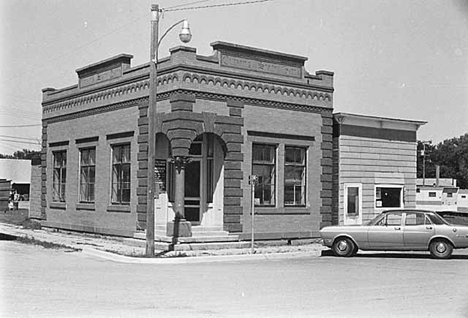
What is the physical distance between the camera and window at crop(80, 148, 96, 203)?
2786cm

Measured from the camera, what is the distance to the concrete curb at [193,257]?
18.7 metres

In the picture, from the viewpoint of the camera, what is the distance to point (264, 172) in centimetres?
2441

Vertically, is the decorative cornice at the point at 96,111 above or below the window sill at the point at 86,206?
above

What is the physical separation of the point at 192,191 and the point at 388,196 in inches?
345

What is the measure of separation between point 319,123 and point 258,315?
16427 mm

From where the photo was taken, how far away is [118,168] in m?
26.1

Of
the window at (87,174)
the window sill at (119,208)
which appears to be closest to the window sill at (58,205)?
the window at (87,174)

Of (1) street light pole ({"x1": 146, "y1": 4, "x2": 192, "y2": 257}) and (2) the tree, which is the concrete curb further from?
(2) the tree

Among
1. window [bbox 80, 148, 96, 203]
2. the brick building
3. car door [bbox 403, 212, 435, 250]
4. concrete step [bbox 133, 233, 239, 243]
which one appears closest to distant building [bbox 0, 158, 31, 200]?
window [bbox 80, 148, 96, 203]

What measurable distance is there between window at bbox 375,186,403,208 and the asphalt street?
7829mm

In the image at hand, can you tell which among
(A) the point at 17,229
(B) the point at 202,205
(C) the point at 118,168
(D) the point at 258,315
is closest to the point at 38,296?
(D) the point at 258,315

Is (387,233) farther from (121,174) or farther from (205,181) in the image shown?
(121,174)

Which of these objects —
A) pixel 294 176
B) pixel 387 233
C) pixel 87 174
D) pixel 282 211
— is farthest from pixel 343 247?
pixel 87 174

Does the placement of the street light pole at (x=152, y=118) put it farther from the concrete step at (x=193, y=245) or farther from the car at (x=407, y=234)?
the car at (x=407, y=234)
